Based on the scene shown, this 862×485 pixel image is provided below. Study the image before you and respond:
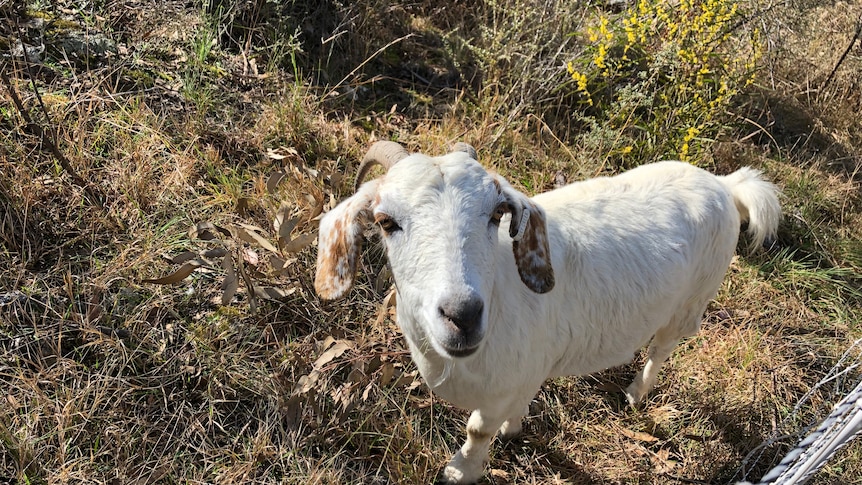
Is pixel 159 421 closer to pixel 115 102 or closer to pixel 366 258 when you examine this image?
pixel 366 258

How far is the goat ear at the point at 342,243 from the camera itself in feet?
8.26

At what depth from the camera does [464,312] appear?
2061mm

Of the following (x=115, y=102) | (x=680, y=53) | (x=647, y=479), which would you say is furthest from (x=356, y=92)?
(x=647, y=479)

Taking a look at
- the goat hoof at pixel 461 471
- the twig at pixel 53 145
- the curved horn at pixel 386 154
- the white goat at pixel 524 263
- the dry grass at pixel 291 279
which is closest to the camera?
the white goat at pixel 524 263

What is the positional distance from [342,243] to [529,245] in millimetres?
848

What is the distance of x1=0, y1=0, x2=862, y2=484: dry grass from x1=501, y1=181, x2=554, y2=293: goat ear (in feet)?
3.88

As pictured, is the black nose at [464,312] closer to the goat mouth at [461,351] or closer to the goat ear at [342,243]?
the goat mouth at [461,351]

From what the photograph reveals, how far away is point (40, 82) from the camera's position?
4344mm

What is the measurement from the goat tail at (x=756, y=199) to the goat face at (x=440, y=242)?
1.71 meters

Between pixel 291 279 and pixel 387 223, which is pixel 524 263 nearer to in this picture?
pixel 387 223

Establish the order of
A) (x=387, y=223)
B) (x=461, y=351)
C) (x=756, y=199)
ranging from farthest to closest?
(x=756, y=199) < (x=387, y=223) < (x=461, y=351)

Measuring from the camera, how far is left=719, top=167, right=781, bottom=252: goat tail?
3.48 meters

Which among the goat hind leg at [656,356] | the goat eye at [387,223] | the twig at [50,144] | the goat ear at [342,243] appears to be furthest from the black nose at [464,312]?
the twig at [50,144]

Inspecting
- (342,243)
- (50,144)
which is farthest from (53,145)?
(342,243)
